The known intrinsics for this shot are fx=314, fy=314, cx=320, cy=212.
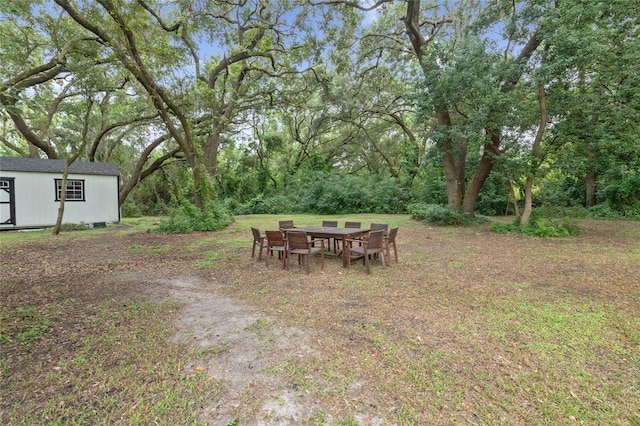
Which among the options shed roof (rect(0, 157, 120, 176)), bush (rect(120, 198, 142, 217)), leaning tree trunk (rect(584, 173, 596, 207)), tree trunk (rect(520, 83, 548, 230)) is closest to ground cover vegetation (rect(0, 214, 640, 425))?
tree trunk (rect(520, 83, 548, 230))

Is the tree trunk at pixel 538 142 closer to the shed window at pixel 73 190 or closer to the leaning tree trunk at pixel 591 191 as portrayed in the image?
the leaning tree trunk at pixel 591 191

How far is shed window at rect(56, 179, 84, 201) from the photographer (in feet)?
47.4

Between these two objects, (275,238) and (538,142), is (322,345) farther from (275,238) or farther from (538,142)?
(538,142)

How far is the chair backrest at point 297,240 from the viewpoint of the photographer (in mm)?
5785

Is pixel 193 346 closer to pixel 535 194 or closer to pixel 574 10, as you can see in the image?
pixel 574 10

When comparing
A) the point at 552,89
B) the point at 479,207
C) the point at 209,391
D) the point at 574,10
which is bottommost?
the point at 209,391

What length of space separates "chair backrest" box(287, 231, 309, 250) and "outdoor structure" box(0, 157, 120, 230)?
13.7 metres

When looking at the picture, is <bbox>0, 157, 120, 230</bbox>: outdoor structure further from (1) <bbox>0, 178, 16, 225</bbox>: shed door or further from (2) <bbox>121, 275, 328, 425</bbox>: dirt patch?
(2) <bbox>121, 275, 328, 425</bbox>: dirt patch

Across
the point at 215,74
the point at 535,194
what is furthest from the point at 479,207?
the point at 215,74

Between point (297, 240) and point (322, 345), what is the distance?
286 centimetres

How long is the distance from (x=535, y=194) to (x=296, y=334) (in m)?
18.1

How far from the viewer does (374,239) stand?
5.87 m

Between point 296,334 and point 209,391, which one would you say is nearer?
point 209,391

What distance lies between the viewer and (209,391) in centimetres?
249
